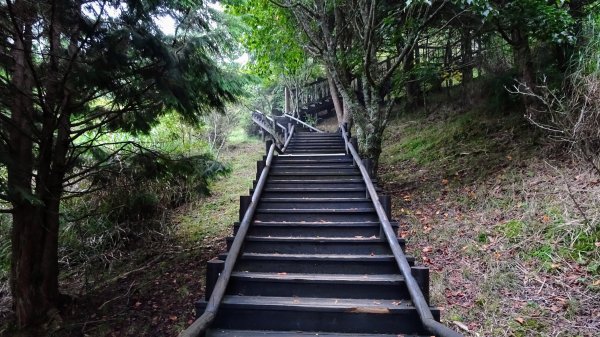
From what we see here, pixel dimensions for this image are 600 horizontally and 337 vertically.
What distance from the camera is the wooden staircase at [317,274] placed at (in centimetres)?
334

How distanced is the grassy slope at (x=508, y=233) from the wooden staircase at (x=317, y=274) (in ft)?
2.94

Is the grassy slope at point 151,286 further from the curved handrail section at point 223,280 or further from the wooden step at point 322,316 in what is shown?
the wooden step at point 322,316

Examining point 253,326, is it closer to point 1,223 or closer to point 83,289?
point 83,289

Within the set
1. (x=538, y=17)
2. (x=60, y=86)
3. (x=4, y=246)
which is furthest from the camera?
(x=4, y=246)

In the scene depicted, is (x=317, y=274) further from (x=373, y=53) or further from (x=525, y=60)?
(x=525, y=60)

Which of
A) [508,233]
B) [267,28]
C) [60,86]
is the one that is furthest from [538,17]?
[267,28]

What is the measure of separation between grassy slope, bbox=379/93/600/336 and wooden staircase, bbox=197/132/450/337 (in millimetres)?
898

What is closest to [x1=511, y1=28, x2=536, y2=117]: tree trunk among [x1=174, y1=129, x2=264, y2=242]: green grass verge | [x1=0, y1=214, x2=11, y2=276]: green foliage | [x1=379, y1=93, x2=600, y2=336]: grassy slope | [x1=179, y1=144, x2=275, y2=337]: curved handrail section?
[x1=379, y1=93, x2=600, y2=336]: grassy slope

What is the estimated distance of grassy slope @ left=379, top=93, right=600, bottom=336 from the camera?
12.3 ft

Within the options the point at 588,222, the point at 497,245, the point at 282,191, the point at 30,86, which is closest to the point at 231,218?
the point at 282,191

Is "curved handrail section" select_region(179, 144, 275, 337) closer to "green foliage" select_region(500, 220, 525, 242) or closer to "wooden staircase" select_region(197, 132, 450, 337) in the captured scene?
"wooden staircase" select_region(197, 132, 450, 337)

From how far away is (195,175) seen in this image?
5.66 m

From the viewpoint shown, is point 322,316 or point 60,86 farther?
point 60,86

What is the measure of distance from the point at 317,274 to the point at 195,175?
263cm
